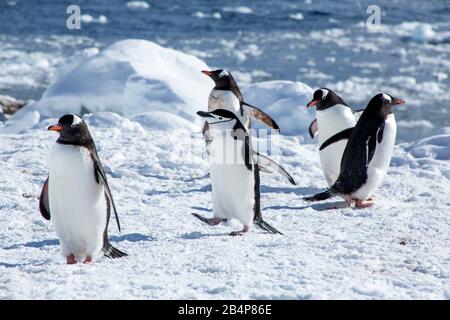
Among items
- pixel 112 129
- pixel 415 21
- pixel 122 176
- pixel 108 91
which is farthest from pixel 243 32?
pixel 122 176

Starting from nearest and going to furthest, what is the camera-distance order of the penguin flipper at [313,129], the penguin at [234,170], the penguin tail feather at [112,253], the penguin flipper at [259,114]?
the penguin tail feather at [112,253], the penguin at [234,170], the penguin flipper at [259,114], the penguin flipper at [313,129]

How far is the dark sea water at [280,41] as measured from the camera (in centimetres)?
1419

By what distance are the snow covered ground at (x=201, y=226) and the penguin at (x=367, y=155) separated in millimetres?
148

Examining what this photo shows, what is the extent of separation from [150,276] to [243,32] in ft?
56.3

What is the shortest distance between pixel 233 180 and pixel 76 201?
43.1 inches

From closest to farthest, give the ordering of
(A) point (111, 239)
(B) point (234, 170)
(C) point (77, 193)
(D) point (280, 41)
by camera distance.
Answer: (C) point (77, 193)
(A) point (111, 239)
(B) point (234, 170)
(D) point (280, 41)

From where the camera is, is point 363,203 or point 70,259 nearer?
point 70,259

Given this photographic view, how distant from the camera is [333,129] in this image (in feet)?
20.6

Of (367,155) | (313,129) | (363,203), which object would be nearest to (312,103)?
(313,129)

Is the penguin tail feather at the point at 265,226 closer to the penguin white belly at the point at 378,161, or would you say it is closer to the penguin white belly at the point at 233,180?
the penguin white belly at the point at 233,180

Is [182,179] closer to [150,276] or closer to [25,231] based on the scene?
[25,231]

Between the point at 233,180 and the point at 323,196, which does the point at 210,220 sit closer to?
the point at 233,180

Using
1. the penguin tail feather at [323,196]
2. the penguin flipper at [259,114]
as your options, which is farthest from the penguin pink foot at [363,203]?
the penguin flipper at [259,114]

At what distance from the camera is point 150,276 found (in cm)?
379
